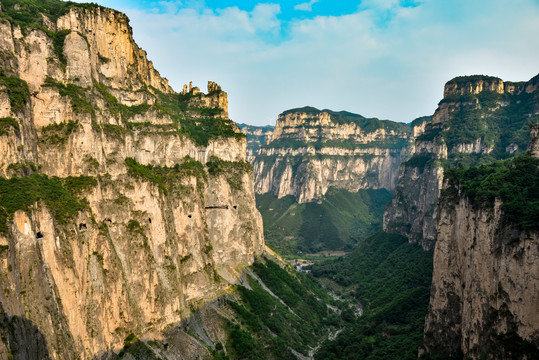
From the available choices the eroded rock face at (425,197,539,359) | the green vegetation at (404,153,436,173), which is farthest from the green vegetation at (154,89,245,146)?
the green vegetation at (404,153,436,173)

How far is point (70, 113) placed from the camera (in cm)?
5575

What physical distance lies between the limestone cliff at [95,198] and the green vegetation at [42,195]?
0.17 m

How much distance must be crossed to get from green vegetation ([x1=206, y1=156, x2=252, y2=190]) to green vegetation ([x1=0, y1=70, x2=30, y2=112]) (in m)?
48.3

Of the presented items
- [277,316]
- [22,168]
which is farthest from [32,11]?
[277,316]

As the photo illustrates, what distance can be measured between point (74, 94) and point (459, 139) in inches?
4628

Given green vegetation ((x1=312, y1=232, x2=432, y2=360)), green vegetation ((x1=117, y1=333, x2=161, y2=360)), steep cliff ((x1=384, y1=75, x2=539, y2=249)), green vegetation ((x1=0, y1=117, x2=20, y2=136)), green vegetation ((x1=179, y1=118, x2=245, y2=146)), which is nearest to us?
green vegetation ((x1=0, y1=117, x2=20, y2=136))

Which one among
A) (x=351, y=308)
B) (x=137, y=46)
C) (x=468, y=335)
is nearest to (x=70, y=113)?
(x=137, y=46)

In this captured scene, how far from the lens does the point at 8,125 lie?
44.2 metres

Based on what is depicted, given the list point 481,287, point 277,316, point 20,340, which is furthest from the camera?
point 277,316

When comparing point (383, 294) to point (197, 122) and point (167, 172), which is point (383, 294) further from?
point (167, 172)

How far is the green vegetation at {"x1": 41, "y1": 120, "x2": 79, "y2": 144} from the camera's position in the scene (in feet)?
174

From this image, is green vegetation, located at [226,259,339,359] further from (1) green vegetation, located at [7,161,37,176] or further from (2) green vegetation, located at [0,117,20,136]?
(2) green vegetation, located at [0,117,20,136]

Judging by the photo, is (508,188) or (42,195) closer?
(42,195)

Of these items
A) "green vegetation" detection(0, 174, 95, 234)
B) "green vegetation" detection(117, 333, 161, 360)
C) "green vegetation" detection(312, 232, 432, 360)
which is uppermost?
"green vegetation" detection(0, 174, 95, 234)
